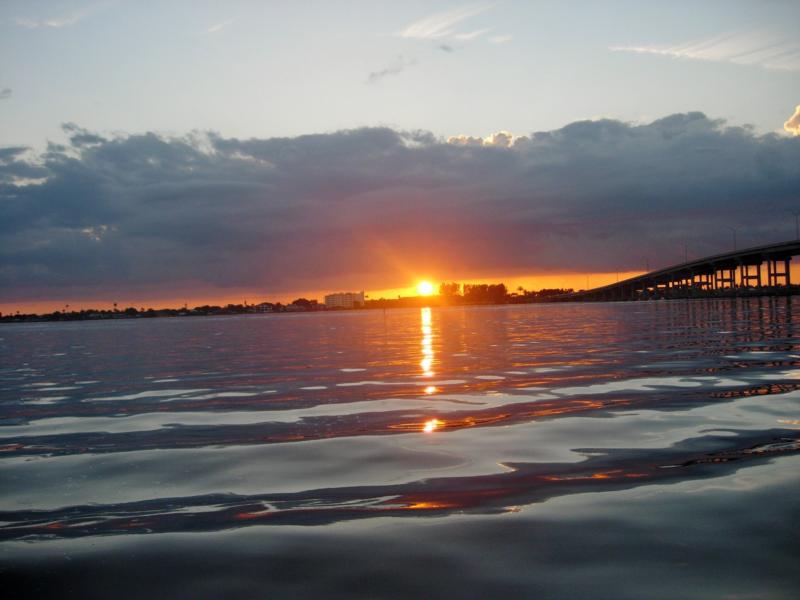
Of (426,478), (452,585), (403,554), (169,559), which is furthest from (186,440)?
(452,585)

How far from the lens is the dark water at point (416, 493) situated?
202 inches

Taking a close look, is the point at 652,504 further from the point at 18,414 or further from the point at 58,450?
the point at 18,414

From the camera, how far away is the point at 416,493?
7.54m

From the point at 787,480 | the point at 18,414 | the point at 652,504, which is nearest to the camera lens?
the point at 652,504

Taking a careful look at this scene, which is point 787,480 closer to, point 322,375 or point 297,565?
point 297,565

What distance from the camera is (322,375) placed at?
72.7ft

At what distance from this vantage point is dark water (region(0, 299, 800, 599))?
5.12 meters

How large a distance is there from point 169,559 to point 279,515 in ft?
4.52

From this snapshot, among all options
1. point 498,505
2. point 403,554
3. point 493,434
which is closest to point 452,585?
point 403,554

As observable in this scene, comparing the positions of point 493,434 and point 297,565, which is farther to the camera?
point 493,434

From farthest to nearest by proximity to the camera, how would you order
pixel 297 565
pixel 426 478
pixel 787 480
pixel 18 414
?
pixel 18 414
pixel 426 478
pixel 787 480
pixel 297 565

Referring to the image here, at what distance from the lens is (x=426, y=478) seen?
322 inches

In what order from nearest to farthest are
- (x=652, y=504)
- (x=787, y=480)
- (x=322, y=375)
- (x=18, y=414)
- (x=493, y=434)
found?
1. (x=652, y=504)
2. (x=787, y=480)
3. (x=493, y=434)
4. (x=18, y=414)
5. (x=322, y=375)

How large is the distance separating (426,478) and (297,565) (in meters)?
2.99
